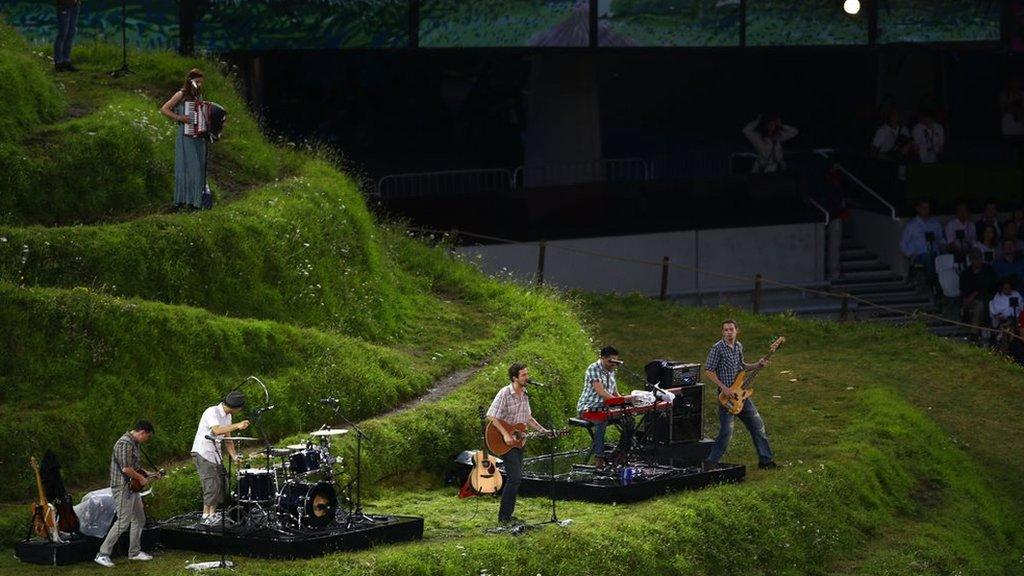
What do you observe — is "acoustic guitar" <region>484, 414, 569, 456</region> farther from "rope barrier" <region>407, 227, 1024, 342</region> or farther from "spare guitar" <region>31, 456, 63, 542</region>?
"rope barrier" <region>407, 227, 1024, 342</region>

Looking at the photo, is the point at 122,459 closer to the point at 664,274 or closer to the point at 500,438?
the point at 500,438

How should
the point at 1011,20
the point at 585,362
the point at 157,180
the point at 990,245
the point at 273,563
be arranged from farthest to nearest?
1. the point at 1011,20
2. the point at 990,245
3. the point at 585,362
4. the point at 157,180
5. the point at 273,563

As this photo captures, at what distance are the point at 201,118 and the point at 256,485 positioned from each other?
7.53 metres

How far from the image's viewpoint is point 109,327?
75.4 ft

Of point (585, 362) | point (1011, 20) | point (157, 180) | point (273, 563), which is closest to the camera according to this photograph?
point (273, 563)

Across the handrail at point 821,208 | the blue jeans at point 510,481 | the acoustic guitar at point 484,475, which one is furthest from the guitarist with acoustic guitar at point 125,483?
the handrail at point 821,208

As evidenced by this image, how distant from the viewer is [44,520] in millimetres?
19844

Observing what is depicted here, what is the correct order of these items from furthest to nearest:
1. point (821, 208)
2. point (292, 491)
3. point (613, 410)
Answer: point (821, 208), point (613, 410), point (292, 491)

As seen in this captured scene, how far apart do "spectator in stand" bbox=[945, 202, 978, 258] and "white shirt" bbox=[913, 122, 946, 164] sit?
239 cm

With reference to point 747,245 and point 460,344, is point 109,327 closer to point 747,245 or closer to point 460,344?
point 460,344

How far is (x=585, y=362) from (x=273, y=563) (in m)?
10.4

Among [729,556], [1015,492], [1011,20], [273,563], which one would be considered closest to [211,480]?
[273,563]

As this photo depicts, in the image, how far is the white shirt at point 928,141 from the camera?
40.2 m

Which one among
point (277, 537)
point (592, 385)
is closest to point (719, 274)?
point (592, 385)
